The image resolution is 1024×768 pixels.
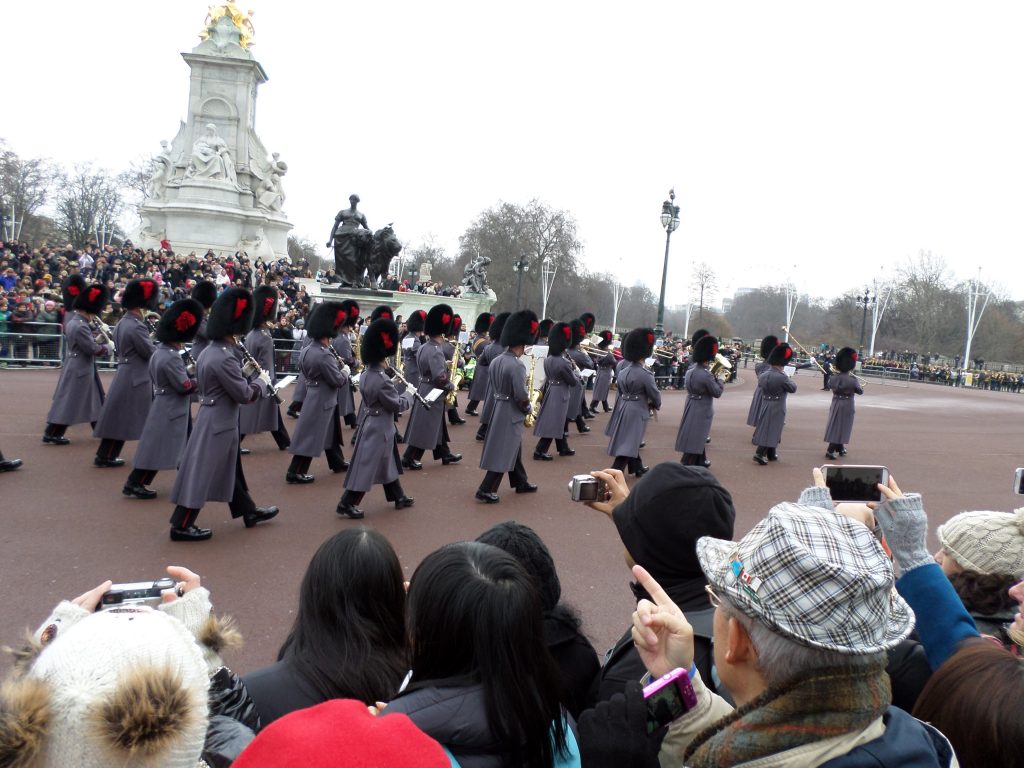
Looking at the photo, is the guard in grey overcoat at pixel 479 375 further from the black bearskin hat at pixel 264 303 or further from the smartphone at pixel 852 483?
the smartphone at pixel 852 483

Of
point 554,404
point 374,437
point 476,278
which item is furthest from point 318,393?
point 476,278

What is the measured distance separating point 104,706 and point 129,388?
8043mm

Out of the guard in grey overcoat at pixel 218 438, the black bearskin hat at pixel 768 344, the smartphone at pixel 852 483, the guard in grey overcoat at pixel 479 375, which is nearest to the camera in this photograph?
the smartphone at pixel 852 483

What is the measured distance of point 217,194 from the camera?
3077 centimetres


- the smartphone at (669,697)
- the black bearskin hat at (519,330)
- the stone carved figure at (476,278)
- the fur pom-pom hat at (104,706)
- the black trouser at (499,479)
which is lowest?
the black trouser at (499,479)

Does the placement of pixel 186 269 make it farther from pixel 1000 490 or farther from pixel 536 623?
pixel 536 623

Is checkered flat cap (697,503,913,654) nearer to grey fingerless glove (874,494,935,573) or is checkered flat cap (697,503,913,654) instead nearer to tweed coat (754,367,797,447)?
grey fingerless glove (874,494,935,573)

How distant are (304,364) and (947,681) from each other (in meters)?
7.60

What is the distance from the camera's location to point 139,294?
8273 millimetres

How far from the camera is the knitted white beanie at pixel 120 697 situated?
4.05 feet

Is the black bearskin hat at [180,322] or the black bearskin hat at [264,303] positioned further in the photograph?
the black bearskin hat at [264,303]

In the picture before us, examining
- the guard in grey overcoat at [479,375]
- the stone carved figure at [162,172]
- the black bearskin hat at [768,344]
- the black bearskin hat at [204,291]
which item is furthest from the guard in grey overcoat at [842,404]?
the stone carved figure at [162,172]

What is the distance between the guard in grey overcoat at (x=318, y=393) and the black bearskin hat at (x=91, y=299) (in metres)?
2.59

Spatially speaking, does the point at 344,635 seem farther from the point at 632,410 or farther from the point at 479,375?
the point at 479,375
